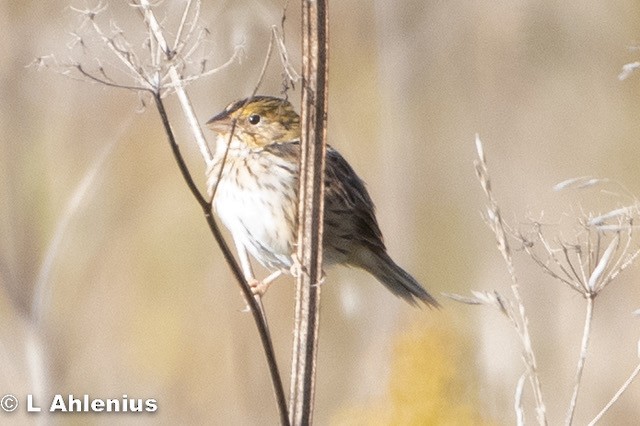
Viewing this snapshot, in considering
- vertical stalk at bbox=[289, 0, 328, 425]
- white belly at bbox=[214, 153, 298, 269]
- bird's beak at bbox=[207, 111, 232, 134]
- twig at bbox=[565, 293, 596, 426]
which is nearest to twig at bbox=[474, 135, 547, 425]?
twig at bbox=[565, 293, 596, 426]

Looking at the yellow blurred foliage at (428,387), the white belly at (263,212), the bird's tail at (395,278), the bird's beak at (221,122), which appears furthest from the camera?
the bird's tail at (395,278)

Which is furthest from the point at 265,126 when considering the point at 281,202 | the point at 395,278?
the point at 395,278

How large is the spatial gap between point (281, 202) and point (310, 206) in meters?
1.38

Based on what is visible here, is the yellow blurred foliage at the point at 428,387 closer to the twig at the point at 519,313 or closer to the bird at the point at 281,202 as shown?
the bird at the point at 281,202

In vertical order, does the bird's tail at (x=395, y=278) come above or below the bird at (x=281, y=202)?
below

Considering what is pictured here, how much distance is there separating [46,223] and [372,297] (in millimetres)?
873

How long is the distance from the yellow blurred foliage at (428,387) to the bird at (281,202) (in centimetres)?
41

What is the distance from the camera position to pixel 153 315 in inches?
137

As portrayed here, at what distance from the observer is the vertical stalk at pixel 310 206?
1.52m

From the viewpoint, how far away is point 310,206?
157 centimetres

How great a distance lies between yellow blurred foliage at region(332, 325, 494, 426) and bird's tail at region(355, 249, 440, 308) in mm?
401

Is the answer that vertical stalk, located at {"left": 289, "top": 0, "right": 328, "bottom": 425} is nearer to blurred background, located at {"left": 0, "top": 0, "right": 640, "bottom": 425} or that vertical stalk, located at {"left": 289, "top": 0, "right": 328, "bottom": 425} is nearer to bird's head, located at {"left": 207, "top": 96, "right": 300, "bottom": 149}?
blurred background, located at {"left": 0, "top": 0, "right": 640, "bottom": 425}

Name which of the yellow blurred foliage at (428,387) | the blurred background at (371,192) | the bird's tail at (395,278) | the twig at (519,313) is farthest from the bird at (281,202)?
the twig at (519,313)

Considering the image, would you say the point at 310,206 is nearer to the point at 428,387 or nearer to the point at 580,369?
the point at 580,369
